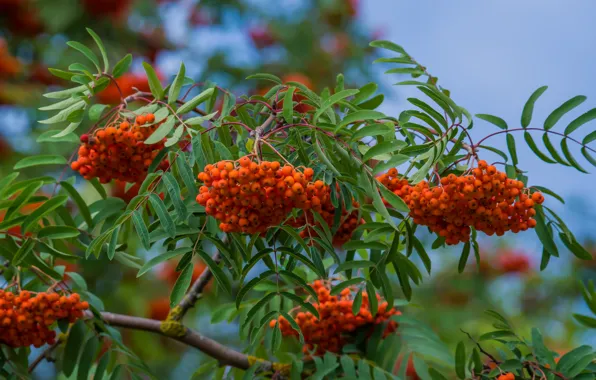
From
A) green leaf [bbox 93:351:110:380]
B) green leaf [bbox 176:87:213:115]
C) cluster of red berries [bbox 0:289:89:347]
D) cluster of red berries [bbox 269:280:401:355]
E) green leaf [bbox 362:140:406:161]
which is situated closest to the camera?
green leaf [bbox 362:140:406:161]

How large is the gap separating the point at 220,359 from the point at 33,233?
2.12 ft

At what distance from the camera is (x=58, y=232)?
6.02 ft

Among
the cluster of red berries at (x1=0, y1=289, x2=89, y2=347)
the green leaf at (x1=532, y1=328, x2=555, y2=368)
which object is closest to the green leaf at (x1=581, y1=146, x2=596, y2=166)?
the green leaf at (x1=532, y1=328, x2=555, y2=368)

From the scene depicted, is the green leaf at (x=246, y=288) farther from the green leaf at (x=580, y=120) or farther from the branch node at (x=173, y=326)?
the green leaf at (x=580, y=120)

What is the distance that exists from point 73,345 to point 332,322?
27.6 inches

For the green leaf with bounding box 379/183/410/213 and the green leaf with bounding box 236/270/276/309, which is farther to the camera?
the green leaf with bounding box 236/270/276/309

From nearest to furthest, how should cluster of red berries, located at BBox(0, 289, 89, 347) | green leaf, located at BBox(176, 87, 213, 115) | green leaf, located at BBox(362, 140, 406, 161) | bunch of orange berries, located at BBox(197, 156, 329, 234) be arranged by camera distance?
bunch of orange berries, located at BBox(197, 156, 329, 234), green leaf, located at BBox(362, 140, 406, 161), green leaf, located at BBox(176, 87, 213, 115), cluster of red berries, located at BBox(0, 289, 89, 347)

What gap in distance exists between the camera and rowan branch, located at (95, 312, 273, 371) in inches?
81.8

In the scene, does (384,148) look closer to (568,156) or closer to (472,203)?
(472,203)

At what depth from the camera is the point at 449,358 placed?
210cm

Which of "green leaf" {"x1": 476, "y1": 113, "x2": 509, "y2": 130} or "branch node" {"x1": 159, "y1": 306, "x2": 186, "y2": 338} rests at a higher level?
"green leaf" {"x1": 476, "y1": 113, "x2": 509, "y2": 130}

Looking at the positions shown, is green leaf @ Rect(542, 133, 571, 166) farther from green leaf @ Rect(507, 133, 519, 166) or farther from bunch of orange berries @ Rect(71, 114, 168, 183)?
bunch of orange berries @ Rect(71, 114, 168, 183)

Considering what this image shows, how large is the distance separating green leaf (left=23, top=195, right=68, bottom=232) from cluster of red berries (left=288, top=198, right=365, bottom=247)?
0.59m

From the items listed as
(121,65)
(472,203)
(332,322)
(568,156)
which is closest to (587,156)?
(568,156)
